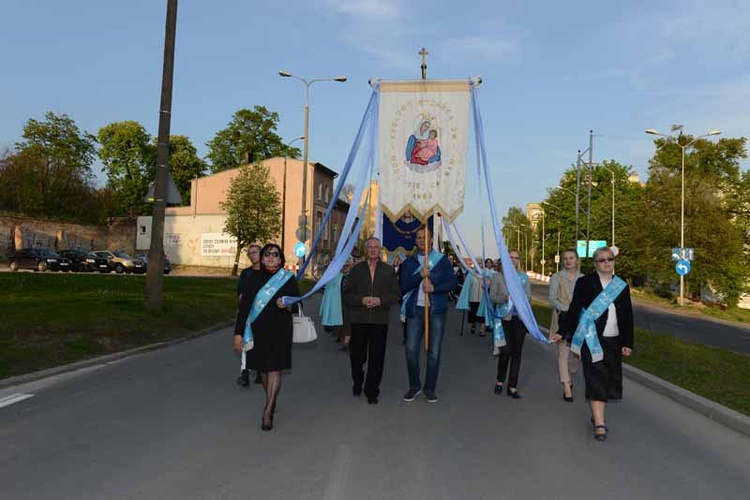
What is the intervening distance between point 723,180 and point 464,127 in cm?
4242

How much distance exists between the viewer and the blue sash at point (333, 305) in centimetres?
1175

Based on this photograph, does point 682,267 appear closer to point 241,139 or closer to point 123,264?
point 123,264

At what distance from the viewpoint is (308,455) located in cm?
484

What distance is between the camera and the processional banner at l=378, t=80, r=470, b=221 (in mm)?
8633

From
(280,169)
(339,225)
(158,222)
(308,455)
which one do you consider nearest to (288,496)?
(308,455)

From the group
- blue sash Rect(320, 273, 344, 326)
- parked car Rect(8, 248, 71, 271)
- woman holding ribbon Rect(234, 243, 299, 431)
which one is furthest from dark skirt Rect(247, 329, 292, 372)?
parked car Rect(8, 248, 71, 271)

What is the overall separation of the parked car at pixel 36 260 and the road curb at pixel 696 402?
36361 mm

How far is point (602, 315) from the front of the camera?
222 inches

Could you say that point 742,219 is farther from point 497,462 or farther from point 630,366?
point 497,462

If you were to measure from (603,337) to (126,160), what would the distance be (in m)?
65.3

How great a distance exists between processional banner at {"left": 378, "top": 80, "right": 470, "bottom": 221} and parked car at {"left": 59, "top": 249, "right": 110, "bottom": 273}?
3591 cm

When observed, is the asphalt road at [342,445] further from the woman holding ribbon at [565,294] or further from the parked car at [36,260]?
the parked car at [36,260]

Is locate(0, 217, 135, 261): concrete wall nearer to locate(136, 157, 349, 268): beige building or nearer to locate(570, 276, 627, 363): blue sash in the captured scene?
locate(136, 157, 349, 268): beige building

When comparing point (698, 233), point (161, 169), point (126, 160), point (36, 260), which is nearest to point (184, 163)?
point (126, 160)
